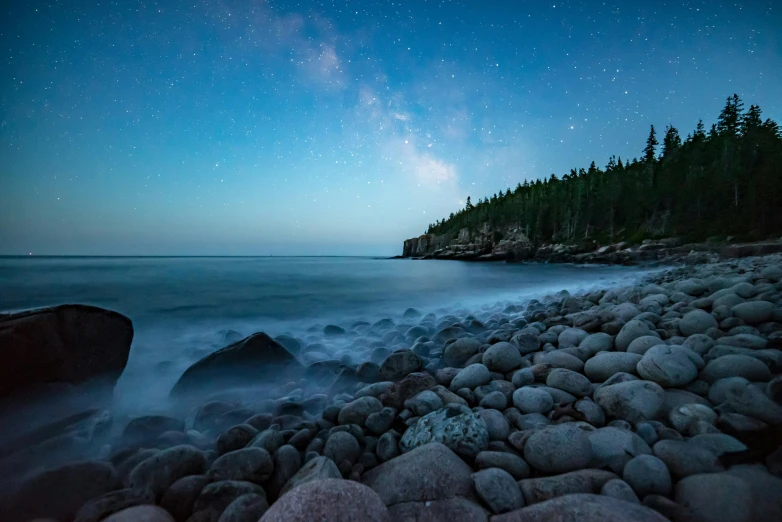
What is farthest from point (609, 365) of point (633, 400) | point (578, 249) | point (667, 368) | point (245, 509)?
point (578, 249)

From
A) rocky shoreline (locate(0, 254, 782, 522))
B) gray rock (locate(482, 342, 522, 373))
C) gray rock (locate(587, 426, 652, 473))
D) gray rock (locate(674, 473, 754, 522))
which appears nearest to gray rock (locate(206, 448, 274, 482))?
rocky shoreline (locate(0, 254, 782, 522))

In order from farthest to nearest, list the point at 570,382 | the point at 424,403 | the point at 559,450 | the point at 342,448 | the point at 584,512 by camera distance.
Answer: the point at 570,382
the point at 424,403
the point at 342,448
the point at 559,450
the point at 584,512

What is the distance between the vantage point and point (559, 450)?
6.87 feet

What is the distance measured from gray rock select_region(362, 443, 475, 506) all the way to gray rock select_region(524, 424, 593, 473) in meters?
0.49

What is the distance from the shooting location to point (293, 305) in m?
11.3

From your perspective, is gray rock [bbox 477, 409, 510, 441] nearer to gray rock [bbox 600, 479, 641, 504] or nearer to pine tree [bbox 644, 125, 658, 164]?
gray rock [bbox 600, 479, 641, 504]

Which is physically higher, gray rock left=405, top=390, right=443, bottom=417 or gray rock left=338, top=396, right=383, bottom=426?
gray rock left=405, top=390, right=443, bottom=417

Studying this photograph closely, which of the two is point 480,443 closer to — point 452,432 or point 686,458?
point 452,432

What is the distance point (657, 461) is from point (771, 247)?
29360mm

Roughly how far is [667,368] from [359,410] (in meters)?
3.05

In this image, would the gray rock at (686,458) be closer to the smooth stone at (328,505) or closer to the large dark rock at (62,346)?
the smooth stone at (328,505)

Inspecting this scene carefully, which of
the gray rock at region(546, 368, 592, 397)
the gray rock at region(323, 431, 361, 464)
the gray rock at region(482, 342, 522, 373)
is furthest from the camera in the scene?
the gray rock at region(482, 342, 522, 373)

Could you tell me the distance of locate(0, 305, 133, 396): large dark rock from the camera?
10.7ft

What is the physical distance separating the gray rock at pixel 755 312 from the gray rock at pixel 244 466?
19.3 ft
